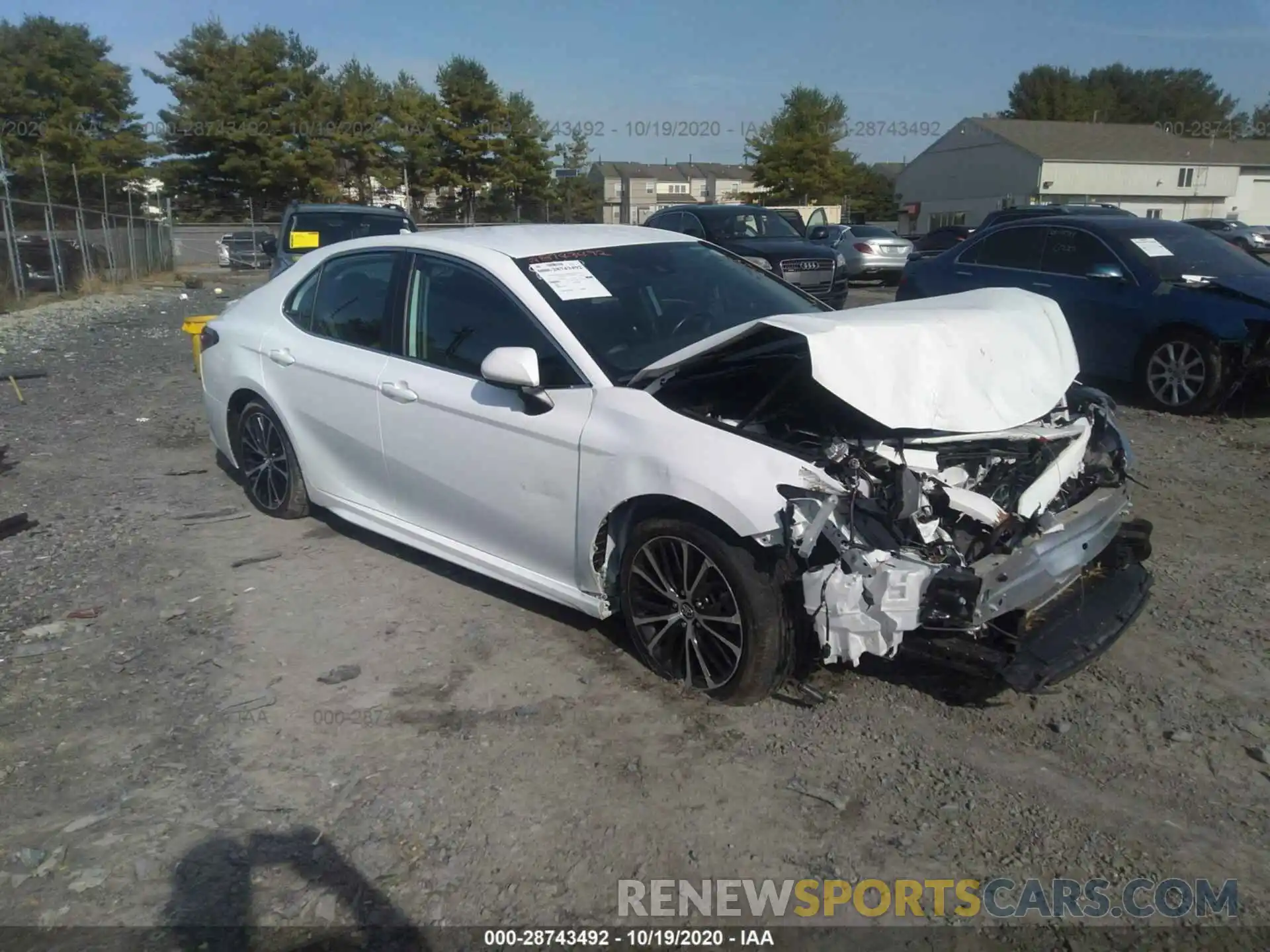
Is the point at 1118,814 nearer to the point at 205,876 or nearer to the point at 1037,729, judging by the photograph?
Answer: the point at 1037,729

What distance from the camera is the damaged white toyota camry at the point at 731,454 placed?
10.6 ft

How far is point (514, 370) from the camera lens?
12.4ft

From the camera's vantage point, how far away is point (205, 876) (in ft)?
9.30

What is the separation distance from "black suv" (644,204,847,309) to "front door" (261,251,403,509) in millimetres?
7788

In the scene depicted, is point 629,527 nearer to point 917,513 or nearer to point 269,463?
point 917,513

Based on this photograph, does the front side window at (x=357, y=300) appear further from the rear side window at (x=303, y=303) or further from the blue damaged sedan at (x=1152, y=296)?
the blue damaged sedan at (x=1152, y=296)

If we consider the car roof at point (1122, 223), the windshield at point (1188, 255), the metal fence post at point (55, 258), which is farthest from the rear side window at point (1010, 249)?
the metal fence post at point (55, 258)

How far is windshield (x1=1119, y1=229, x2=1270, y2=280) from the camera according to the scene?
8328 mm

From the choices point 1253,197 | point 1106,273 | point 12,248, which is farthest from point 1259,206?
point 12,248

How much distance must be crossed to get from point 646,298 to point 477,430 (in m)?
0.97

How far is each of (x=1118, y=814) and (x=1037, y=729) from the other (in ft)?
1.66

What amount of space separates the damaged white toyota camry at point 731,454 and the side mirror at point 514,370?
0.03 feet

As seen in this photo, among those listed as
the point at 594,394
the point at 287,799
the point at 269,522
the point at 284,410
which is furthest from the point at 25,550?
the point at 594,394

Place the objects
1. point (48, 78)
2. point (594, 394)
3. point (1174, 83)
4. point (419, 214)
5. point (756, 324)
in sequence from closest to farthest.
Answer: point (756, 324), point (594, 394), point (48, 78), point (419, 214), point (1174, 83)
